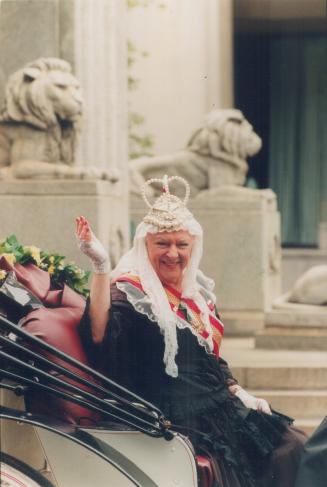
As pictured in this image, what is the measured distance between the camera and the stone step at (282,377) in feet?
28.9

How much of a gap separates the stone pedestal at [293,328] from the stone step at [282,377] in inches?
30.4

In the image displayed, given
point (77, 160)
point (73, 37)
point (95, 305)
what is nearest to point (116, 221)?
point (77, 160)

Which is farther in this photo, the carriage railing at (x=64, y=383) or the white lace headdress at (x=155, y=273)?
the white lace headdress at (x=155, y=273)

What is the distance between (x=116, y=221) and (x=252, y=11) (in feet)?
24.8

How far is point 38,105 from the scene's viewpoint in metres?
9.09

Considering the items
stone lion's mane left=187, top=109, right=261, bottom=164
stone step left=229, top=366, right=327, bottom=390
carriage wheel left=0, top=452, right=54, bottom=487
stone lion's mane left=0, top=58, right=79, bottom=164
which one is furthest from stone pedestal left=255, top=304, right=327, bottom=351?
carriage wheel left=0, top=452, right=54, bottom=487

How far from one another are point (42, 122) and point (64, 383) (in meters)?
4.51

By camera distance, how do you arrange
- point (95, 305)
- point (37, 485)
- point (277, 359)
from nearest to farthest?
1. point (37, 485)
2. point (95, 305)
3. point (277, 359)

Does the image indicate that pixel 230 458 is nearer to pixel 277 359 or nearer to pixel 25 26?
pixel 277 359

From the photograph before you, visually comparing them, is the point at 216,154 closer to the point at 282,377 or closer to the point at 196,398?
the point at 282,377

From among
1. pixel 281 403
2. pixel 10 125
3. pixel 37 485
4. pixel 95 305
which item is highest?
pixel 10 125

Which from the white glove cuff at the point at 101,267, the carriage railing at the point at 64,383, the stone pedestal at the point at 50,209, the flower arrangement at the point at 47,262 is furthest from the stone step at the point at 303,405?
the white glove cuff at the point at 101,267

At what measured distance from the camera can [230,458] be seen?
5273mm

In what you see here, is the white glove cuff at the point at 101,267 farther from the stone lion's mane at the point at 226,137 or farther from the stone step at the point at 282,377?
the stone lion's mane at the point at 226,137
